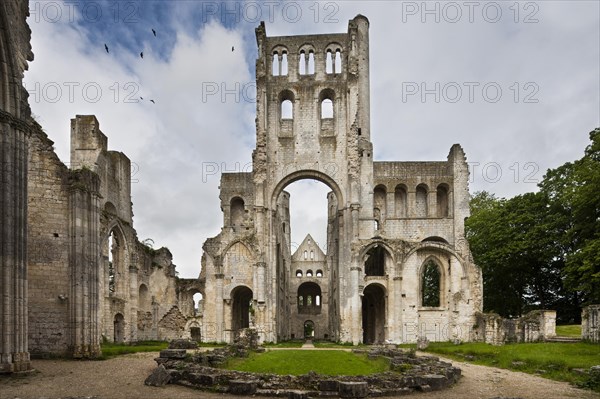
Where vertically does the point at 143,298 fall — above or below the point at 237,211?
below

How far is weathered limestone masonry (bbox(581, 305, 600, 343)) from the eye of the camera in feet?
68.6

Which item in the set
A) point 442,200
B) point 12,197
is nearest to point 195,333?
A: point 442,200

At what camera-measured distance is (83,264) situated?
17906 mm

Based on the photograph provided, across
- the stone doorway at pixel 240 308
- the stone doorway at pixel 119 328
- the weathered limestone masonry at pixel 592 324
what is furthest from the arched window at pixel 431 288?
the stone doorway at pixel 119 328

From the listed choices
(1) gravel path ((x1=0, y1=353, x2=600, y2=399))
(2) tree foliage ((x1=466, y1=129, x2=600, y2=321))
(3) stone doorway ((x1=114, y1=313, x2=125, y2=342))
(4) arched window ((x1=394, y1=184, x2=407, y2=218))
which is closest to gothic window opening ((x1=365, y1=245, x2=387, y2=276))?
(4) arched window ((x1=394, y1=184, x2=407, y2=218))

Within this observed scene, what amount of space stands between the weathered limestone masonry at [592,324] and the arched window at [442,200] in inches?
599

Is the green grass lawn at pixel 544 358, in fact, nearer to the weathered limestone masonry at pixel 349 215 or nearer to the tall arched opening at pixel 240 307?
the weathered limestone masonry at pixel 349 215

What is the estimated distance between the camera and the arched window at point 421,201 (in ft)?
119

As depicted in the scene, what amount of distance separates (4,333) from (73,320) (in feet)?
17.0

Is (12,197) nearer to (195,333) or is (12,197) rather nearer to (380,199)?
(195,333)

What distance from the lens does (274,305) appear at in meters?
32.2

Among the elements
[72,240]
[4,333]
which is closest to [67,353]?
[72,240]

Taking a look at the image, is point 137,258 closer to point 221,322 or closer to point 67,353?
point 221,322

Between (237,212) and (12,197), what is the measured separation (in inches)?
1089
